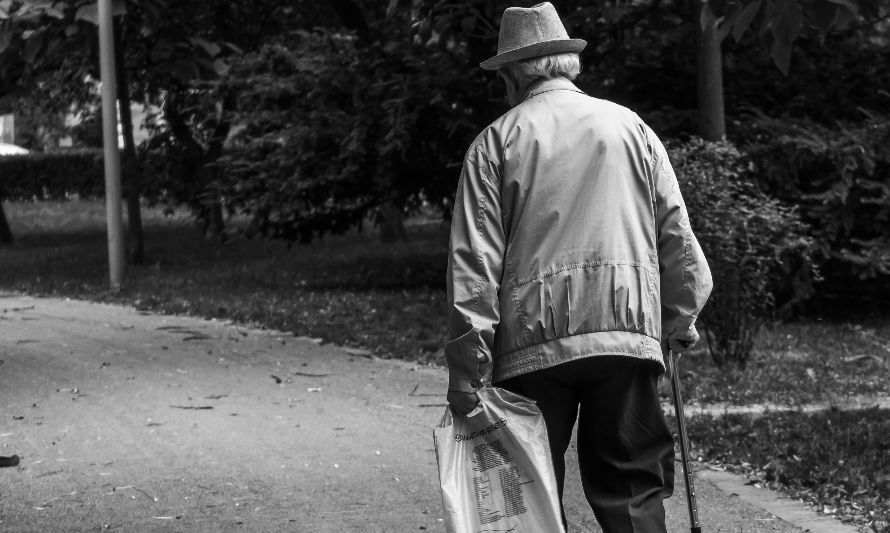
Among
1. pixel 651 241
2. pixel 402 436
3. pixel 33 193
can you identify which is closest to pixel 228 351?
pixel 402 436

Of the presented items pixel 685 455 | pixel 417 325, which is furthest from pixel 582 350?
pixel 417 325

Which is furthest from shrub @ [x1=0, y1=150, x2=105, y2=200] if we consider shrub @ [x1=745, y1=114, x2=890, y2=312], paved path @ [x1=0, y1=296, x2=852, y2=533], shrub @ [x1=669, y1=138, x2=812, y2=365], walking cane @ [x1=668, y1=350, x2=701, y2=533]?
walking cane @ [x1=668, y1=350, x2=701, y2=533]

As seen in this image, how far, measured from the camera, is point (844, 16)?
19.7ft

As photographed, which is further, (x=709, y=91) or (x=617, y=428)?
(x=709, y=91)

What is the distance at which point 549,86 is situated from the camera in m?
3.84

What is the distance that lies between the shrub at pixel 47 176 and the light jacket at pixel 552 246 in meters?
32.7

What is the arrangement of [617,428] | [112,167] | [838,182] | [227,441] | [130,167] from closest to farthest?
[617,428] < [227,441] < [838,182] < [112,167] < [130,167]

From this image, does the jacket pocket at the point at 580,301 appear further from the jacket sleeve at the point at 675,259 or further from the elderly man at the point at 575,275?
the jacket sleeve at the point at 675,259

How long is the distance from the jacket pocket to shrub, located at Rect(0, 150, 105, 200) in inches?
1293

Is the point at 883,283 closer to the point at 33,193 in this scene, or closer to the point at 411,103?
the point at 411,103

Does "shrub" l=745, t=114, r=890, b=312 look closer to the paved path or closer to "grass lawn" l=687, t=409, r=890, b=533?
the paved path

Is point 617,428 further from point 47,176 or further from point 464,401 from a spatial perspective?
point 47,176

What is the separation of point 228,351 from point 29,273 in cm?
847

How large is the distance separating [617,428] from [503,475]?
339 mm
